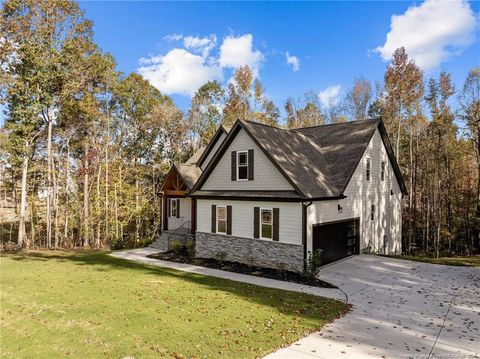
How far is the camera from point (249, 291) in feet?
37.1

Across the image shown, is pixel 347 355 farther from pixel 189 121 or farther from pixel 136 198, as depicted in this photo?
pixel 189 121

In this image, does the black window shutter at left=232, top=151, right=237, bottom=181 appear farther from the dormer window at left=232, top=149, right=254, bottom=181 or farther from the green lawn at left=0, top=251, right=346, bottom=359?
the green lawn at left=0, top=251, right=346, bottom=359

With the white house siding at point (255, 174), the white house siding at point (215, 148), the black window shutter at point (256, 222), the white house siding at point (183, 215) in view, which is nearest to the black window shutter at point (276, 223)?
the black window shutter at point (256, 222)

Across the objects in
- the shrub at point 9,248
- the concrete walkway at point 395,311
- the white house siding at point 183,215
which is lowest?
the shrub at point 9,248

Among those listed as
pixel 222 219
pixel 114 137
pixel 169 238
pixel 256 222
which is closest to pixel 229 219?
pixel 222 219

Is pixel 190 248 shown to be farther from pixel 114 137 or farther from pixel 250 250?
pixel 114 137

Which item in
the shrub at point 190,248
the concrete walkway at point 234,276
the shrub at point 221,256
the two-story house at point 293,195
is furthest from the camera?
the shrub at point 190,248

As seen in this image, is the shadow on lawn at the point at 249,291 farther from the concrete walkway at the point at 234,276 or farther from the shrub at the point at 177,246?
the shrub at the point at 177,246

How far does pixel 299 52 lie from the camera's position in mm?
30766

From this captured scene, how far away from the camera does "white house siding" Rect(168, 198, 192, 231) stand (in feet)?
76.3

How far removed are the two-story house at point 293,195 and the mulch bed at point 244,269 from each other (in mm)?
374

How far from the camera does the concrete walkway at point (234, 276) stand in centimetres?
1142

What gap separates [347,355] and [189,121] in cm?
3249

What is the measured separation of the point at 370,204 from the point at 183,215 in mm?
13105
